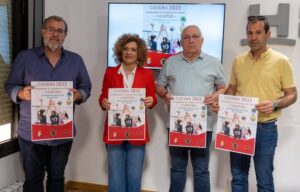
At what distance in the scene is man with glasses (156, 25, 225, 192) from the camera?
244 centimetres

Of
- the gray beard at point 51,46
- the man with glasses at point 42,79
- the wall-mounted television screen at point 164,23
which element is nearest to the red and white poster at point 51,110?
the man with glasses at point 42,79

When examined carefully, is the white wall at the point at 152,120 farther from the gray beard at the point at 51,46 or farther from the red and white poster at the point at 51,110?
the red and white poster at the point at 51,110

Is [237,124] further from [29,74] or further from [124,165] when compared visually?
[29,74]

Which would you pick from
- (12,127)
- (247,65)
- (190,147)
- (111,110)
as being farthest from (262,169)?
(12,127)

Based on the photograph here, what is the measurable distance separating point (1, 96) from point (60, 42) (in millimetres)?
643

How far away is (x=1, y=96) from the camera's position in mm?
2527

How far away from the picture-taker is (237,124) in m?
2.29

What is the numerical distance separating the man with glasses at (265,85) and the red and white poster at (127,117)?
27.8 inches

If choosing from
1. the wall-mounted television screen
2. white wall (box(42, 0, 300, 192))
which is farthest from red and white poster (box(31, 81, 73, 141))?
white wall (box(42, 0, 300, 192))

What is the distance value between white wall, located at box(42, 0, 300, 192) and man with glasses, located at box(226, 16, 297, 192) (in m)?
0.65

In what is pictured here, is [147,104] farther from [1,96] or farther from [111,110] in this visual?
[1,96]

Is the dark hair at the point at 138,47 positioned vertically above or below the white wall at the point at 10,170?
above

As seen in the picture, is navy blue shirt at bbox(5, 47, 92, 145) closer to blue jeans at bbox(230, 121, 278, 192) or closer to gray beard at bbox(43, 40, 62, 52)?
gray beard at bbox(43, 40, 62, 52)

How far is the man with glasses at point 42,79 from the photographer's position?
89.0 inches
